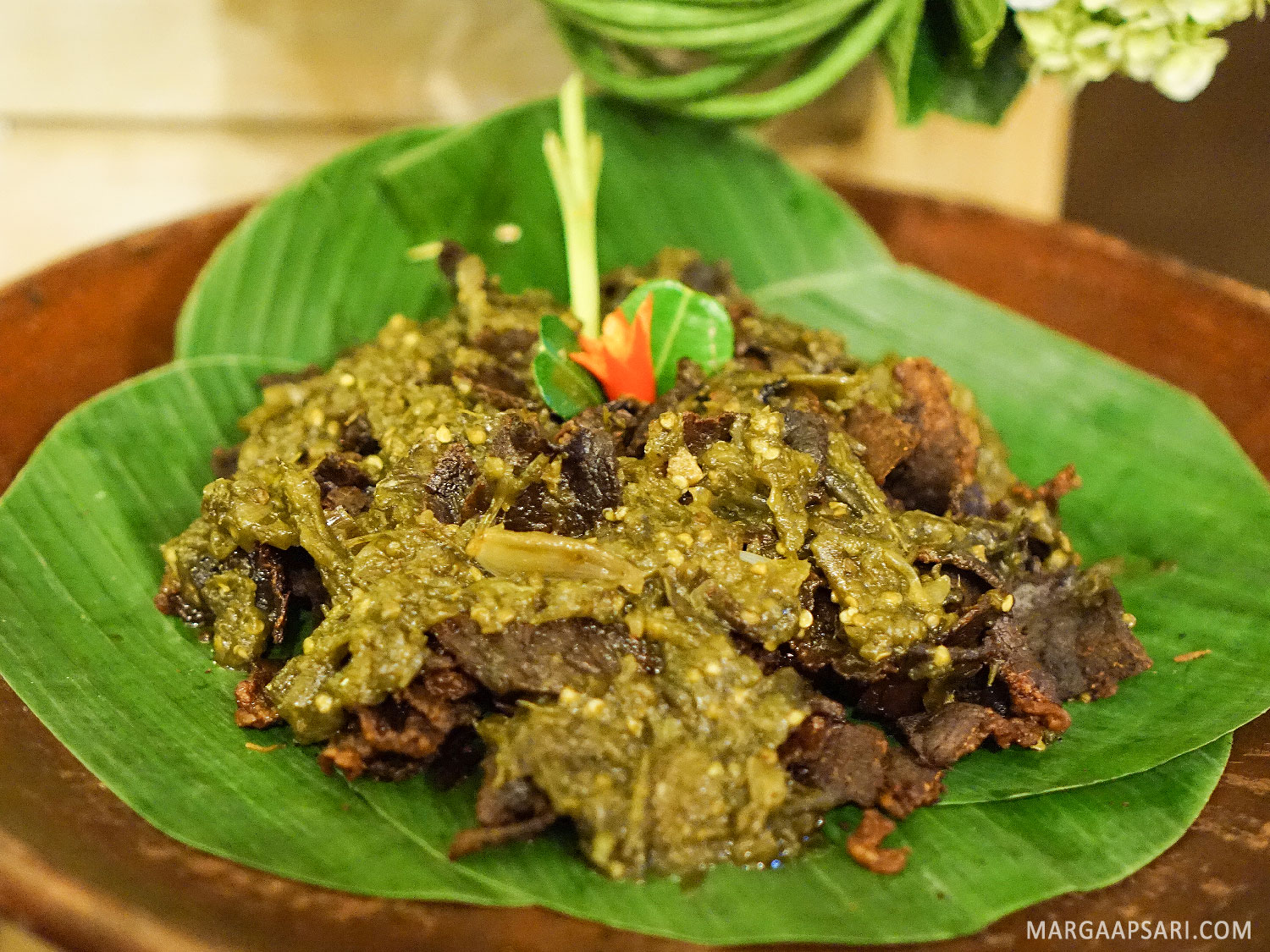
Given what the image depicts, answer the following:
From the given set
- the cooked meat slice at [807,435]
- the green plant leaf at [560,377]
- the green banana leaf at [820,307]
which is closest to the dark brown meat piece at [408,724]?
the green plant leaf at [560,377]

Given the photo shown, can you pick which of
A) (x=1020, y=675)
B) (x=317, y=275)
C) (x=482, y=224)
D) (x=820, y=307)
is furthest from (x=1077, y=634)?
(x=317, y=275)

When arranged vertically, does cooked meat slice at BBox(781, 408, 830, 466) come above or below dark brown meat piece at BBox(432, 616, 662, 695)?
above

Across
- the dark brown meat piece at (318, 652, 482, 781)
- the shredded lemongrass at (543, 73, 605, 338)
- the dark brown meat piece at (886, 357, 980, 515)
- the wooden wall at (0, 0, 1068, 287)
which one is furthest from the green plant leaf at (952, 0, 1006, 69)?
the dark brown meat piece at (318, 652, 482, 781)

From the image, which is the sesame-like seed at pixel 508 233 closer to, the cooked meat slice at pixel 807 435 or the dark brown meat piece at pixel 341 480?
the dark brown meat piece at pixel 341 480

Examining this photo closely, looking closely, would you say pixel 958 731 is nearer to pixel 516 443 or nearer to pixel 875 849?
pixel 875 849

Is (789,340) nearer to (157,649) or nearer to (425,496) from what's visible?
(425,496)

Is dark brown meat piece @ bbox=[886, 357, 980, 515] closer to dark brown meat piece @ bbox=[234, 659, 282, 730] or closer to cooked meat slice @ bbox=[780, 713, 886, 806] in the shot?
cooked meat slice @ bbox=[780, 713, 886, 806]
